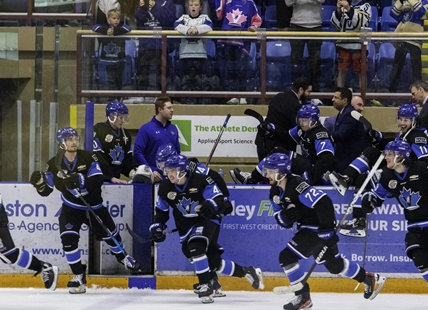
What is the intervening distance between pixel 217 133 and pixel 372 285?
2089 mm

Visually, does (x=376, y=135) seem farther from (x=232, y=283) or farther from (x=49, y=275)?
(x=49, y=275)

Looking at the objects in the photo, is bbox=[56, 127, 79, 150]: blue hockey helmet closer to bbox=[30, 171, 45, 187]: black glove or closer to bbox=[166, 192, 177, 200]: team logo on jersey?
bbox=[30, 171, 45, 187]: black glove

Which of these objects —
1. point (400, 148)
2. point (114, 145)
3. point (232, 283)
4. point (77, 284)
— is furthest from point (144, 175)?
point (400, 148)

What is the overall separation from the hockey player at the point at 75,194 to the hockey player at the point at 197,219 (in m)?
0.49

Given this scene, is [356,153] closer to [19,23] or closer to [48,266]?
[48,266]

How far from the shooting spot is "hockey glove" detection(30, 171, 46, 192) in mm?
6902

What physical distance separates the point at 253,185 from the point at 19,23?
2.57 m

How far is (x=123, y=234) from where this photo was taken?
24.1 feet

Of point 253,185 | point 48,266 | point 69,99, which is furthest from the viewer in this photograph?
point 69,99

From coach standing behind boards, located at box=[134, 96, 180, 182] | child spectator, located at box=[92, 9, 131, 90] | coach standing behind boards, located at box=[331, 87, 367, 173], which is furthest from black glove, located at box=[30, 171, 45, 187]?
coach standing behind boards, located at box=[331, 87, 367, 173]

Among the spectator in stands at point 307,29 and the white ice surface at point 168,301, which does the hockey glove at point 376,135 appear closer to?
the spectator in stands at point 307,29

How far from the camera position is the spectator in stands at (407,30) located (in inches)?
314

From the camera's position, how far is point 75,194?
701 centimetres

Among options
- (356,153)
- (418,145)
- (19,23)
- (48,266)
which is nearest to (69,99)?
(19,23)
